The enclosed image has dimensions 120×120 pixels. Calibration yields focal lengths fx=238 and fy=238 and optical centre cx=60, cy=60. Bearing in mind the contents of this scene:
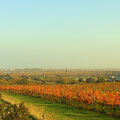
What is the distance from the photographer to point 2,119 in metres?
8.95

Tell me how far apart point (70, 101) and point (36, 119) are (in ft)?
35.8

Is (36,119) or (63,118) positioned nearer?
(36,119)

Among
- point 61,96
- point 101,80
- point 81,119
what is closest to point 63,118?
point 81,119

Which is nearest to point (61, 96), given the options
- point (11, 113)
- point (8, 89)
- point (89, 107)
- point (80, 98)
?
point (80, 98)

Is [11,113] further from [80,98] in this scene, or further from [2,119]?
[80,98]

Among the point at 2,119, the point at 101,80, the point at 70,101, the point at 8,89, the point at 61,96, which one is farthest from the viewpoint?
the point at 101,80

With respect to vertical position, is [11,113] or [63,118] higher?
[11,113]

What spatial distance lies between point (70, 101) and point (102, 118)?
341 inches

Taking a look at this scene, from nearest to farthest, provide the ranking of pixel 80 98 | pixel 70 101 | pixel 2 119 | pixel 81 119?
pixel 2 119 < pixel 81 119 < pixel 80 98 < pixel 70 101

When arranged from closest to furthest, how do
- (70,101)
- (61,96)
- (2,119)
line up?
(2,119)
(70,101)
(61,96)

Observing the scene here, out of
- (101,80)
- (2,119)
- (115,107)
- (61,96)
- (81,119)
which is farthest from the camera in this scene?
(101,80)

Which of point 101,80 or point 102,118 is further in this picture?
point 101,80

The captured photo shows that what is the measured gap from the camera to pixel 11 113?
9070 millimetres

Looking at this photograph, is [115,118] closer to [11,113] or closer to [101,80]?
[11,113]
